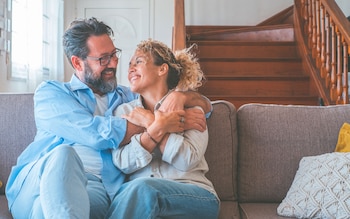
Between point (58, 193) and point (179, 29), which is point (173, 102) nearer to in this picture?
point (58, 193)

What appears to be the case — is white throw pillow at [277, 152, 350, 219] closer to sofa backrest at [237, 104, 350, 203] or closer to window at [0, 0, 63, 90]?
sofa backrest at [237, 104, 350, 203]

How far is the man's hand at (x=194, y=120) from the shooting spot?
169 centimetres

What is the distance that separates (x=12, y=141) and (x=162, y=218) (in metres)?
0.83

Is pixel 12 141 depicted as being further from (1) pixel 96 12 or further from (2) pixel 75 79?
(1) pixel 96 12

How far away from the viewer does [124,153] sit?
1.65m

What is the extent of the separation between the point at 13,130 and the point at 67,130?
1.35ft

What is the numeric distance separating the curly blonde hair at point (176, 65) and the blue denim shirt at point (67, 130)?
11.7 inches

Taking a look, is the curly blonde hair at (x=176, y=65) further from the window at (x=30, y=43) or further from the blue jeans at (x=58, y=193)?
the window at (x=30, y=43)

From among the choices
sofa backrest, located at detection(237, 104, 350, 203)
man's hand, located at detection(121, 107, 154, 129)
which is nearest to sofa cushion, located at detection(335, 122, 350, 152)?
sofa backrest, located at detection(237, 104, 350, 203)

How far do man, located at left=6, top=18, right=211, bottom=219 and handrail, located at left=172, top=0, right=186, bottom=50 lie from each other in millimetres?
1480

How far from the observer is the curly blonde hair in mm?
1831

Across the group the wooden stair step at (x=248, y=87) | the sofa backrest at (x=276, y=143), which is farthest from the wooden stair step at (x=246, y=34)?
the sofa backrest at (x=276, y=143)

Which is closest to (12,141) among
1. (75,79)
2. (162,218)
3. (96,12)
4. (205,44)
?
(75,79)

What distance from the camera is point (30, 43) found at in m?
4.01
